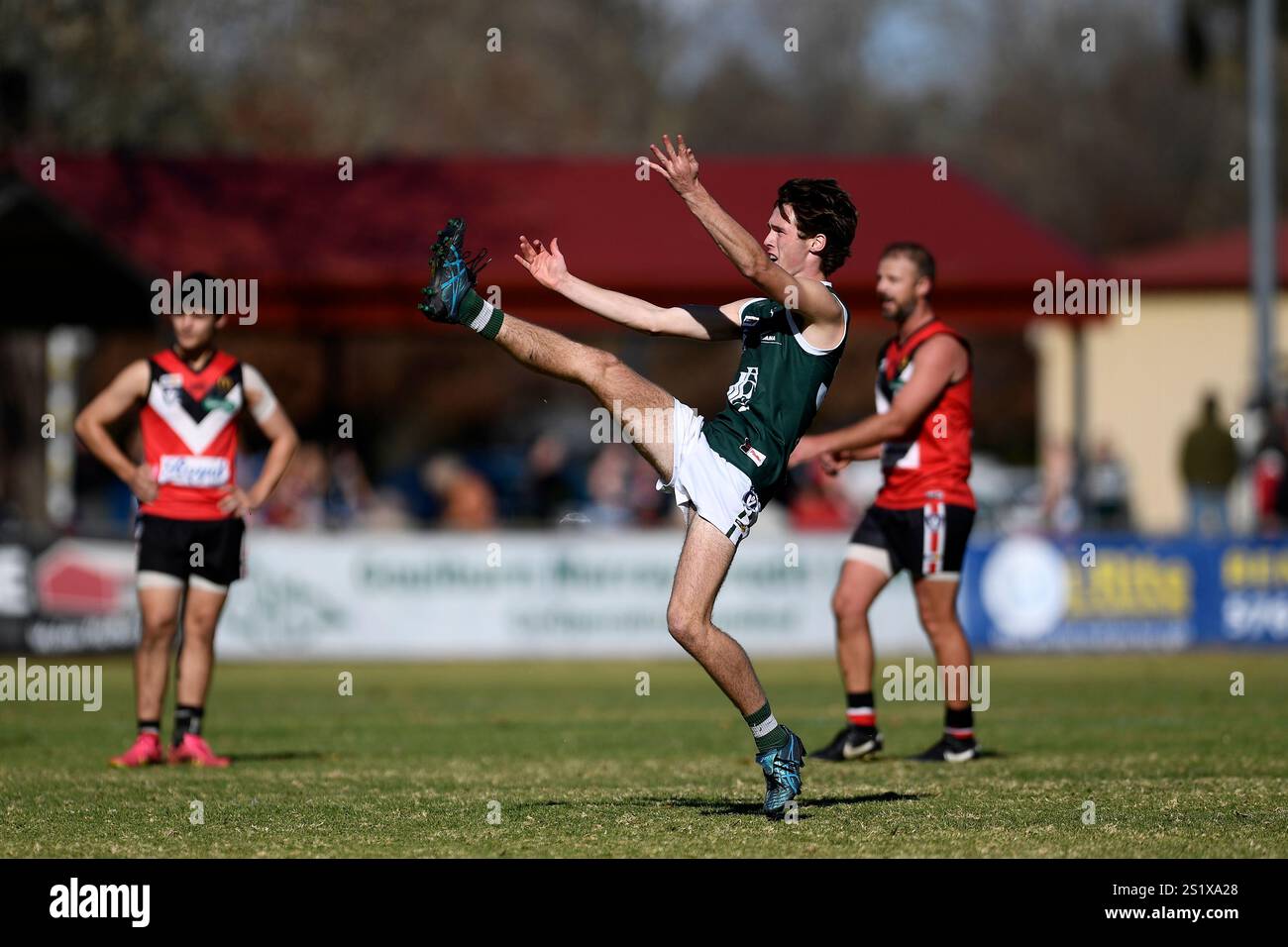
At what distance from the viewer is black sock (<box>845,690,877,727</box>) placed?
10.8 metres

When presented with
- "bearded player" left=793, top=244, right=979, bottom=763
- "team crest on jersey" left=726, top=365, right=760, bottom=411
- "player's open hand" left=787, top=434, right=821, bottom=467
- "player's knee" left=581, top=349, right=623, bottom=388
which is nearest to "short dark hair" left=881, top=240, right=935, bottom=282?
"bearded player" left=793, top=244, right=979, bottom=763

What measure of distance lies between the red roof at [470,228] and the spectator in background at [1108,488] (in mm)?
2493

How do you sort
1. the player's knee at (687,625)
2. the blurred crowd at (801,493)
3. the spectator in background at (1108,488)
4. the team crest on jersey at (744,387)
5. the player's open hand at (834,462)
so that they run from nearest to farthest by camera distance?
the player's knee at (687,625)
the team crest on jersey at (744,387)
the player's open hand at (834,462)
the blurred crowd at (801,493)
the spectator in background at (1108,488)

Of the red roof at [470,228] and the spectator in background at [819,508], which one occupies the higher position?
the red roof at [470,228]

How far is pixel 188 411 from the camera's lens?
10.8 meters

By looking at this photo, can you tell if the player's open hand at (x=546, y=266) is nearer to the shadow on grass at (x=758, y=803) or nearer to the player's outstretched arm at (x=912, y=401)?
the player's outstretched arm at (x=912, y=401)

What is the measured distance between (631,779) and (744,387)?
8.05 ft

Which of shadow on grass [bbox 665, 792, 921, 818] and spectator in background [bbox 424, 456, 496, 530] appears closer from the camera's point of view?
shadow on grass [bbox 665, 792, 921, 818]

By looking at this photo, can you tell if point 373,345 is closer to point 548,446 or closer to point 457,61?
point 457,61

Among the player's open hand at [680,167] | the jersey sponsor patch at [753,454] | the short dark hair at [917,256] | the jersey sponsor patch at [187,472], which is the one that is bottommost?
the jersey sponsor patch at [753,454]

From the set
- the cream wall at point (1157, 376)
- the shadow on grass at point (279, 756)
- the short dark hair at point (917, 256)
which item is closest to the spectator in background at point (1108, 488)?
the cream wall at point (1157, 376)

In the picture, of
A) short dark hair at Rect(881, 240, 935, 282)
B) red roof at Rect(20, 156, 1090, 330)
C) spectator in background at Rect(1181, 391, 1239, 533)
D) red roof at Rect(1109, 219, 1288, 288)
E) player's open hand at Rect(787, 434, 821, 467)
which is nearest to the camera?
player's open hand at Rect(787, 434, 821, 467)

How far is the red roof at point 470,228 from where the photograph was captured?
961 inches

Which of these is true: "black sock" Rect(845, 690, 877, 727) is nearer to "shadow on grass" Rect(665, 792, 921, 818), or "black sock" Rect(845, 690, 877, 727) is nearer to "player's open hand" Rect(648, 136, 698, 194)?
"shadow on grass" Rect(665, 792, 921, 818)
